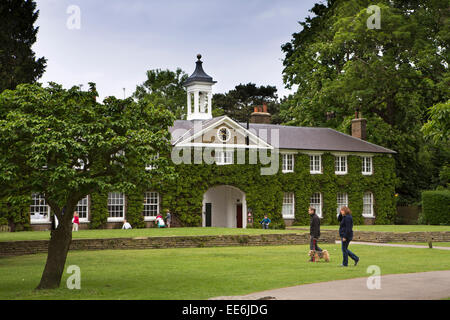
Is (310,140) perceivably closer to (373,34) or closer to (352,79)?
(352,79)

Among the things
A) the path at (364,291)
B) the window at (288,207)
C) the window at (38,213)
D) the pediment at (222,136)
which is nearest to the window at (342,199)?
the window at (288,207)

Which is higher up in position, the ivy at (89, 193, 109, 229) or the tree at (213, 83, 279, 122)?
the tree at (213, 83, 279, 122)

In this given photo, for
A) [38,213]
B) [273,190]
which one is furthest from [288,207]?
[38,213]

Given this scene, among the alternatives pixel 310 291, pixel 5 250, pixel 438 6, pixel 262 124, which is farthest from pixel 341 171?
pixel 310 291

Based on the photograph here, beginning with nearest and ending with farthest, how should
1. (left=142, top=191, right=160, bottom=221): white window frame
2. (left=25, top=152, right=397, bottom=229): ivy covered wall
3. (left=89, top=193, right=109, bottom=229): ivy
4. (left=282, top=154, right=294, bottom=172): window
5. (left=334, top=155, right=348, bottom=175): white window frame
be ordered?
(left=89, top=193, right=109, bottom=229): ivy < (left=25, top=152, right=397, bottom=229): ivy covered wall < (left=142, top=191, right=160, bottom=221): white window frame < (left=282, top=154, right=294, bottom=172): window < (left=334, top=155, right=348, bottom=175): white window frame

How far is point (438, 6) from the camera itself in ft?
140

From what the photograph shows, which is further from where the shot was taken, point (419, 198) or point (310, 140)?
point (419, 198)

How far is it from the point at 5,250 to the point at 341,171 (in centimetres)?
3071

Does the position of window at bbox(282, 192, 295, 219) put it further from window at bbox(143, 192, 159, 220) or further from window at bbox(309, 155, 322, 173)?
window at bbox(143, 192, 159, 220)

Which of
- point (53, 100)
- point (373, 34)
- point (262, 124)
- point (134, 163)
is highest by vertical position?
point (373, 34)

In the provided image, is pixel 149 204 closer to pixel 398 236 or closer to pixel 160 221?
pixel 160 221

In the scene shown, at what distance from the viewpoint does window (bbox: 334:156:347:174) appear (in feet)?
159

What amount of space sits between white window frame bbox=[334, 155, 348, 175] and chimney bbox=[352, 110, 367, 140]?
3.12m

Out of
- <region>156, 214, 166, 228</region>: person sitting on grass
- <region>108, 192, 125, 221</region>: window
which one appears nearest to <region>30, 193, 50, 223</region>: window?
<region>108, 192, 125, 221</region>: window
